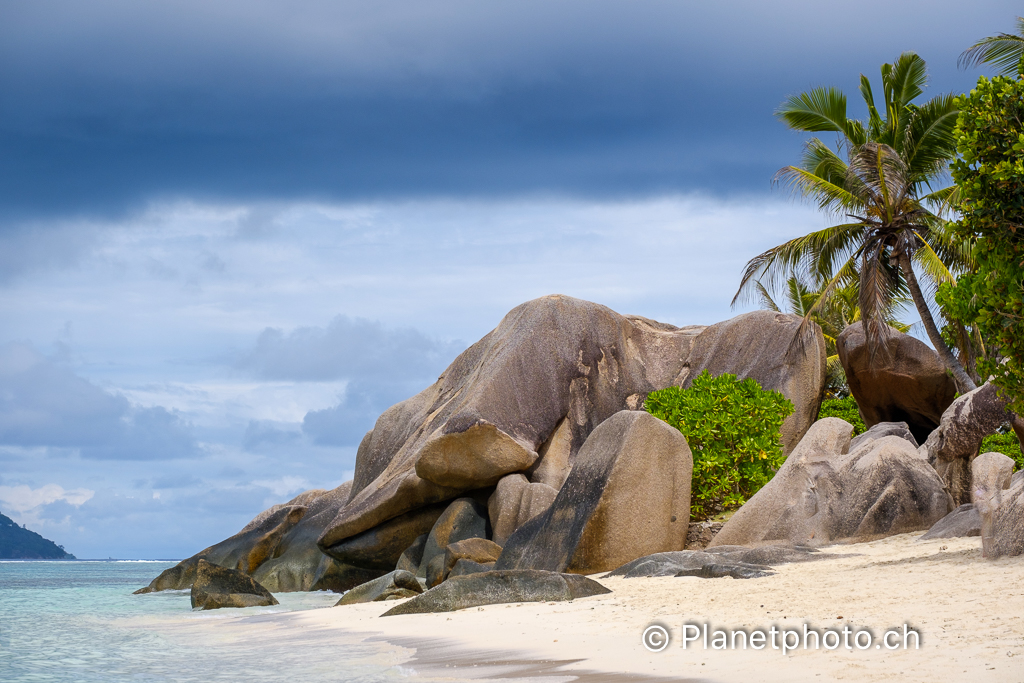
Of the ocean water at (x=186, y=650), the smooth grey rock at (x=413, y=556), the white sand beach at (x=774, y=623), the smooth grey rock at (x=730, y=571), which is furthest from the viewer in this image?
the smooth grey rock at (x=413, y=556)

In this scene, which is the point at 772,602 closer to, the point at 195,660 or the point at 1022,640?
the point at 1022,640

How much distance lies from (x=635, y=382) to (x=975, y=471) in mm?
8279

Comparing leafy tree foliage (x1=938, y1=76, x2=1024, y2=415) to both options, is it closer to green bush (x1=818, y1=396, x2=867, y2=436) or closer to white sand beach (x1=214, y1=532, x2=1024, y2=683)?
white sand beach (x1=214, y1=532, x2=1024, y2=683)

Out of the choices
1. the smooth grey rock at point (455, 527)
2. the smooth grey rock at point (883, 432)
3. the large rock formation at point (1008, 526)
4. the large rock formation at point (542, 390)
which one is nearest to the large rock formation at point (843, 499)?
the smooth grey rock at point (883, 432)

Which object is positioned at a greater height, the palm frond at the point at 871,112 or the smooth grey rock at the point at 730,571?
the palm frond at the point at 871,112

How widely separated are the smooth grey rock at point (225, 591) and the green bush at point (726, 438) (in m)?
7.08

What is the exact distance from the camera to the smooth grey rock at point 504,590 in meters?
8.18

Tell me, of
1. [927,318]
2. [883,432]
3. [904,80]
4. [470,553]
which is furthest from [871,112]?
[470,553]

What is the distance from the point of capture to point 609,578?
9359 mm

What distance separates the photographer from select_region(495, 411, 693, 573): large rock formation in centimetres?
1055

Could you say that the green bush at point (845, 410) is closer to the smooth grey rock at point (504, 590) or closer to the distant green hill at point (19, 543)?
the smooth grey rock at point (504, 590)

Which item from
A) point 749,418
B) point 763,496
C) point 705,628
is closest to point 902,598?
point 705,628

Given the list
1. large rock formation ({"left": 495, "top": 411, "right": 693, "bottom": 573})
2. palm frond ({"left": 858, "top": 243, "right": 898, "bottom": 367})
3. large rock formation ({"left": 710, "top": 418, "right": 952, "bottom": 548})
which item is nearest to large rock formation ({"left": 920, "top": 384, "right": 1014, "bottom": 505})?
large rock formation ({"left": 710, "top": 418, "right": 952, "bottom": 548})

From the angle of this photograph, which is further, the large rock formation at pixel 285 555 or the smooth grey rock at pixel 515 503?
the large rock formation at pixel 285 555
